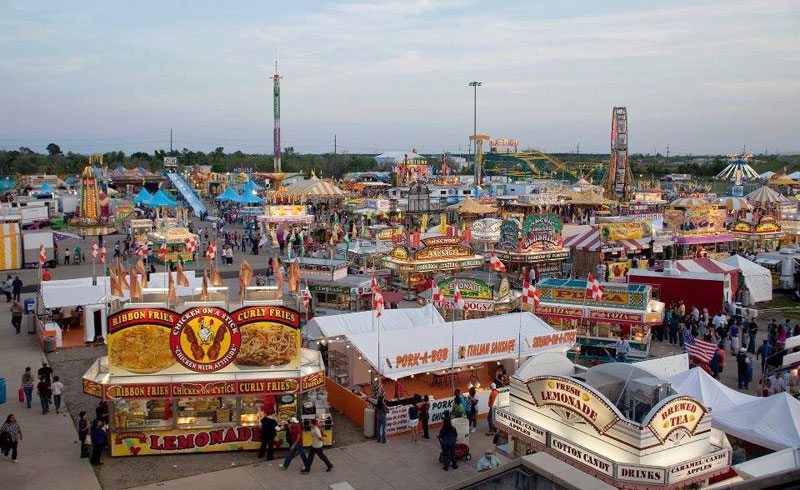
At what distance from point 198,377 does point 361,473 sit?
3.41 metres

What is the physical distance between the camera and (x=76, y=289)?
2044 cm

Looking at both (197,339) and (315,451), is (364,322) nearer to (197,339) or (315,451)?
(197,339)

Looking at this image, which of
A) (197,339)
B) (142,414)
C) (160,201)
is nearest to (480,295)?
(197,339)

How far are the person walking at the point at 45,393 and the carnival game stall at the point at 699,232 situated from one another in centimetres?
2690

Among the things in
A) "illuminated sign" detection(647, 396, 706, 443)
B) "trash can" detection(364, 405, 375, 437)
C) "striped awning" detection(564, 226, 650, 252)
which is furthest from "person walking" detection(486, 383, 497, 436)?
"striped awning" detection(564, 226, 650, 252)

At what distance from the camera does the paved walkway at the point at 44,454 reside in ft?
36.9

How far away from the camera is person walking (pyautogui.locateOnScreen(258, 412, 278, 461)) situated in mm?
12266

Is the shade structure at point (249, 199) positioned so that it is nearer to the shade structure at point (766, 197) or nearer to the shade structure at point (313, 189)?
the shade structure at point (313, 189)

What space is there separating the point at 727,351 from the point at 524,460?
55.5ft

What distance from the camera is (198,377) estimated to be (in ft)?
41.1

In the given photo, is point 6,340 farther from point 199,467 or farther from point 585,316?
point 585,316

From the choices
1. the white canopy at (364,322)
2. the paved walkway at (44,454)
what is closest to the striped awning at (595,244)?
the white canopy at (364,322)

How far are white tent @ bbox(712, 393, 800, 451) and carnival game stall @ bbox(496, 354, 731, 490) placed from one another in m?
1.42

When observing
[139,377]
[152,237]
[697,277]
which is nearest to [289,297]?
[139,377]
